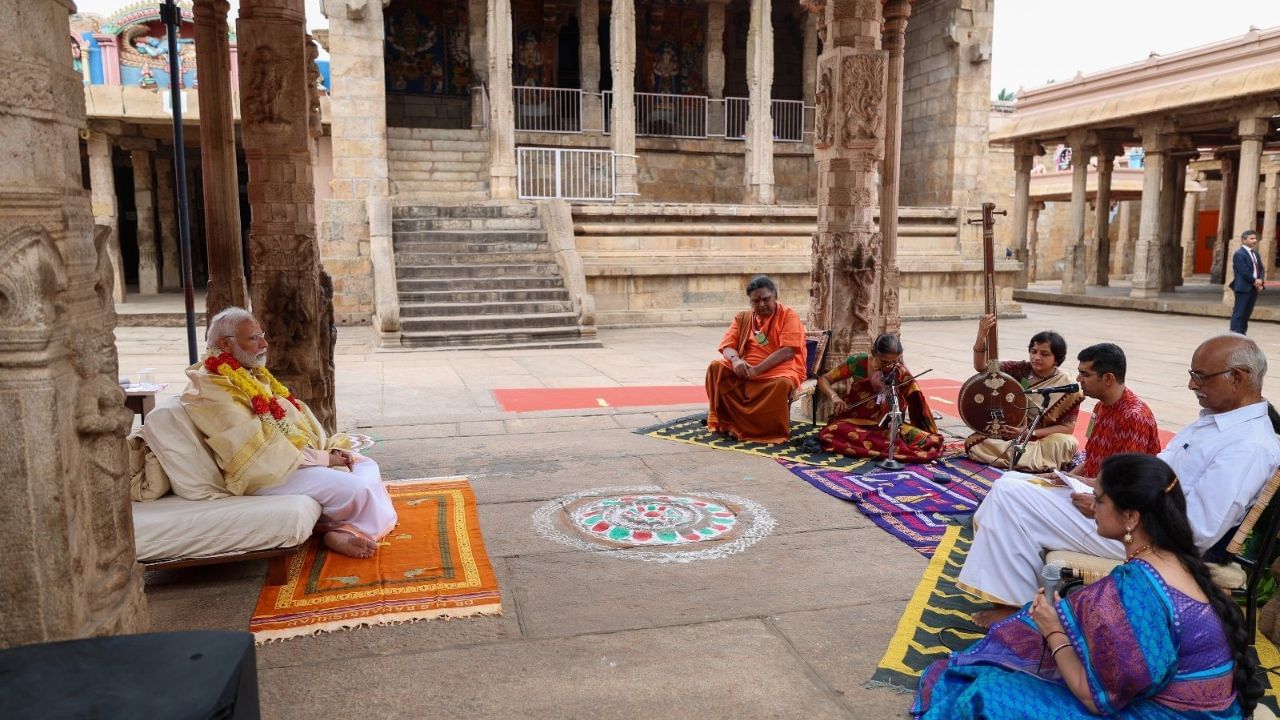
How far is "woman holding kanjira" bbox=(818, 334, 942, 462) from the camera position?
18.6ft

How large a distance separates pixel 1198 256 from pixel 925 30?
1755 centimetres

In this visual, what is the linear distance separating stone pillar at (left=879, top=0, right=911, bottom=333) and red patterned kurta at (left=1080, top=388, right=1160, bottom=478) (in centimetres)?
403

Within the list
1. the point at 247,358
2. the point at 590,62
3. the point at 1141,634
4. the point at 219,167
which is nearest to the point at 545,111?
the point at 590,62

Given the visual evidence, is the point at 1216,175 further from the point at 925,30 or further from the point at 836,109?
the point at 836,109

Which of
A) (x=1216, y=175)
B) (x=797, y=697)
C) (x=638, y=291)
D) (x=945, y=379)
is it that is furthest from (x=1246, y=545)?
(x=1216, y=175)

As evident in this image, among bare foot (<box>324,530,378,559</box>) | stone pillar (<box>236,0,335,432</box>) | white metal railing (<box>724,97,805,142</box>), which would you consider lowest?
bare foot (<box>324,530,378,559</box>)

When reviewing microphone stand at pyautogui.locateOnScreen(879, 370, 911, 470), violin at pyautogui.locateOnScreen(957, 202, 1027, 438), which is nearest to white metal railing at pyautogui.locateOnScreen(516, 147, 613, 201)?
microphone stand at pyautogui.locateOnScreen(879, 370, 911, 470)

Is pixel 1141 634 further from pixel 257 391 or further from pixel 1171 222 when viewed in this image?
pixel 1171 222

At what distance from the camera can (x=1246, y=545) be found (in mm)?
2801

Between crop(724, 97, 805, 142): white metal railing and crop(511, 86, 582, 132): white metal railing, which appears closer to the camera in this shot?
crop(511, 86, 582, 132): white metal railing

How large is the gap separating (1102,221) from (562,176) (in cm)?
1330

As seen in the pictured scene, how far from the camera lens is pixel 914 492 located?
4.90 metres

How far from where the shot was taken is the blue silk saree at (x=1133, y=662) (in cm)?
212

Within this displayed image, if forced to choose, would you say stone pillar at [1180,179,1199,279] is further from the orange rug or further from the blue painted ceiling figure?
the orange rug
